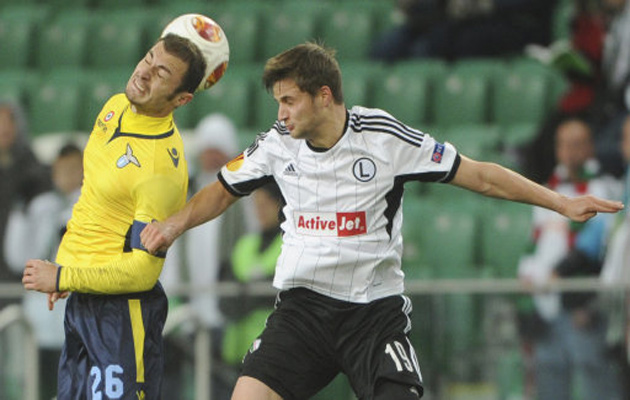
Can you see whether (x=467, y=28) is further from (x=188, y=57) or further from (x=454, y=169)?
(x=188, y=57)

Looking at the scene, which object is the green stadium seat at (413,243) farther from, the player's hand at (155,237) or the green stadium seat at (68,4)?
the green stadium seat at (68,4)

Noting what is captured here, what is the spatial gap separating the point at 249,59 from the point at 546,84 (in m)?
2.65

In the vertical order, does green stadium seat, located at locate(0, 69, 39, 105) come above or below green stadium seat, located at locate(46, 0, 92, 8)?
below

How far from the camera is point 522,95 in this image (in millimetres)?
10523

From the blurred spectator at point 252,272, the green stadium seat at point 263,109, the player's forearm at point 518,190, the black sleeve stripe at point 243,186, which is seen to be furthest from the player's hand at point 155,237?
the green stadium seat at point 263,109

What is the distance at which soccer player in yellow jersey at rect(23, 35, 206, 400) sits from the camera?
559 centimetres

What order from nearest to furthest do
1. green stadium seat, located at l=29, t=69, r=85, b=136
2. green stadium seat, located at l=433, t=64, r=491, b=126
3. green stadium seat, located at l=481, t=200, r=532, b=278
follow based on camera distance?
green stadium seat, located at l=481, t=200, r=532, b=278, green stadium seat, located at l=433, t=64, r=491, b=126, green stadium seat, located at l=29, t=69, r=85, b=136

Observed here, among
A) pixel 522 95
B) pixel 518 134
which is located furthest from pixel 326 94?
pixel 522 95

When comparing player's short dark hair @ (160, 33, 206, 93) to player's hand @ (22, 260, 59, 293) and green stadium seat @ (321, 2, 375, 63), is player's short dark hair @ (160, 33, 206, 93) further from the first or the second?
green stadium seat @ (321, 2, 375, 63)

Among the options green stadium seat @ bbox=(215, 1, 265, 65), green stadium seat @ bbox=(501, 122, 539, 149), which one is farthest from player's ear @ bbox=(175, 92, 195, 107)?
green stadium seat @ bbox=(215, 1, 265, 65)

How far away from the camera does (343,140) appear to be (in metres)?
5.84

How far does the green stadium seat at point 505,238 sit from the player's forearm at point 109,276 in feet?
12.8

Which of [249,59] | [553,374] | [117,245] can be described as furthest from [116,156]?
[249,59]

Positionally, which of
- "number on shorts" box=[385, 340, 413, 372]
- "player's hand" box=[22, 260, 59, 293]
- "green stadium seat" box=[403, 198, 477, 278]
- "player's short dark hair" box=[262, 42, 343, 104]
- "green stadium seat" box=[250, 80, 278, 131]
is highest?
"green stadium seat" box=[250, 80, 278, 131]
